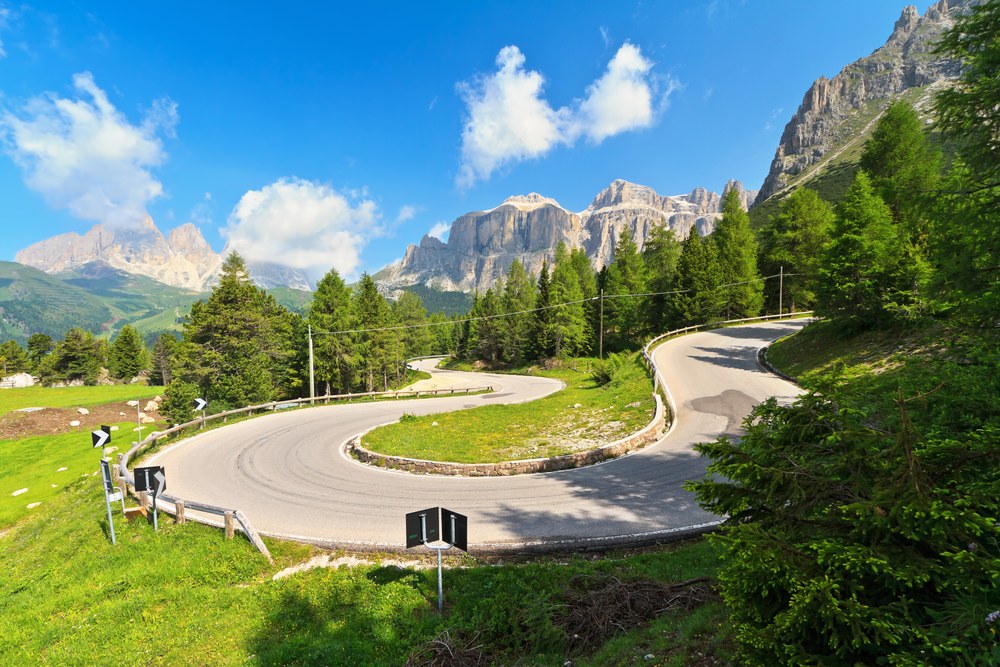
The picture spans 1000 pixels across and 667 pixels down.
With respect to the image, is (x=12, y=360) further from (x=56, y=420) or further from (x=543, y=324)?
(x=543, y=324)

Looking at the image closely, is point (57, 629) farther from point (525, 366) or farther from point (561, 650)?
point (525, 366)

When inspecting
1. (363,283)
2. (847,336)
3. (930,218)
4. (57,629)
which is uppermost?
(363,283)

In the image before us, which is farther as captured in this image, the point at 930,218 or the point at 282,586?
the point at 282,586

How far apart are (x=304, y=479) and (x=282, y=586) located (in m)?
7.28

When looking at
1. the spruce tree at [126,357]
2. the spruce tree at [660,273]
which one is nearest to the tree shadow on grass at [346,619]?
the spruce tree at [660,273]

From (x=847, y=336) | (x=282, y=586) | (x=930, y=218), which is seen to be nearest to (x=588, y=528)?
(x=282, y=586)

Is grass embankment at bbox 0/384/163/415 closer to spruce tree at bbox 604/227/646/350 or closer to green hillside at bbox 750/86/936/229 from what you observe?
spruce tree at bbox 604/227/646/350

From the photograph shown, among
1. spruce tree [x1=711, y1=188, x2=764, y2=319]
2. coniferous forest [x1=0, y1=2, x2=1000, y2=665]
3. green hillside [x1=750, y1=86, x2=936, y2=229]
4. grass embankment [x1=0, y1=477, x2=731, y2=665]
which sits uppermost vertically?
green hillside [x1=750, y1=86, x2=936, y2=229]

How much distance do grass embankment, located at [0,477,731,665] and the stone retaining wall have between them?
553cm

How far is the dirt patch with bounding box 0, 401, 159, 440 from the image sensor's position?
39.2 metres

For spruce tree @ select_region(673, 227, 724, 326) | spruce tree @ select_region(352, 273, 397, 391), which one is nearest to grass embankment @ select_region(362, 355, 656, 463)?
spruce tree @ select_region(673, 227, 724, 326)

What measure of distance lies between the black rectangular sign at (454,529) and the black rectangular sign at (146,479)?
→ 9.82m

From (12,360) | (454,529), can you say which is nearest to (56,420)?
(454,529)

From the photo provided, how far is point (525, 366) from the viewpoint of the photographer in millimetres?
62156
